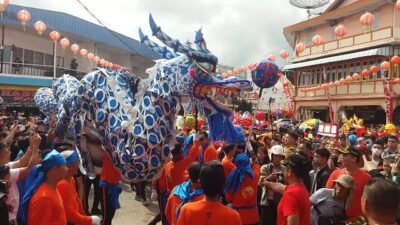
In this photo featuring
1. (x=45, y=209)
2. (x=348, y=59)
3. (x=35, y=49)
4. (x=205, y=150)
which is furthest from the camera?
(x=35, y=49)

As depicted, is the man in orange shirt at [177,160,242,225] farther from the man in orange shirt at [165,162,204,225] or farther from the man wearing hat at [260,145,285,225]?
the man wearing hat at [260,145,285,225]

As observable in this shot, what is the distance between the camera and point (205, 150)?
5738 millimetres

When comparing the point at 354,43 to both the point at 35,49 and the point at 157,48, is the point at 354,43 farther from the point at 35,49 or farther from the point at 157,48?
the point at 157,48

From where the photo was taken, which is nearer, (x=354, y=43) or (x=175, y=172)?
(x=175, y=172)

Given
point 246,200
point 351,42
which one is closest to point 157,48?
point 246,200

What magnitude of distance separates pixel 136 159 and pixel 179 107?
81 cm

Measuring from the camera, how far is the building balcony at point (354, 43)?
19875mm

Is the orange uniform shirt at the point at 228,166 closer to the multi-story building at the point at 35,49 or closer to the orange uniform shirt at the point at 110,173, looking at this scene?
the orange uniform shirt at the point at 110,173

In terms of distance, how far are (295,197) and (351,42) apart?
2114 centimetres

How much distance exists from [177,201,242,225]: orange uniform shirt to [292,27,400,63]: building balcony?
19294 millimetres

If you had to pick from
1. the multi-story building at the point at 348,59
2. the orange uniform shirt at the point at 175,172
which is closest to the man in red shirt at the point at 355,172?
the orange uniform shirt at the point at 175,172

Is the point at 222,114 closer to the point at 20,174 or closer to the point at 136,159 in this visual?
the point at 136,159

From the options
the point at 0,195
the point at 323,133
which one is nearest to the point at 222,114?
the point at 0,195

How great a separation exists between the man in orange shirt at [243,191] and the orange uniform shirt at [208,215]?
5.09ft
